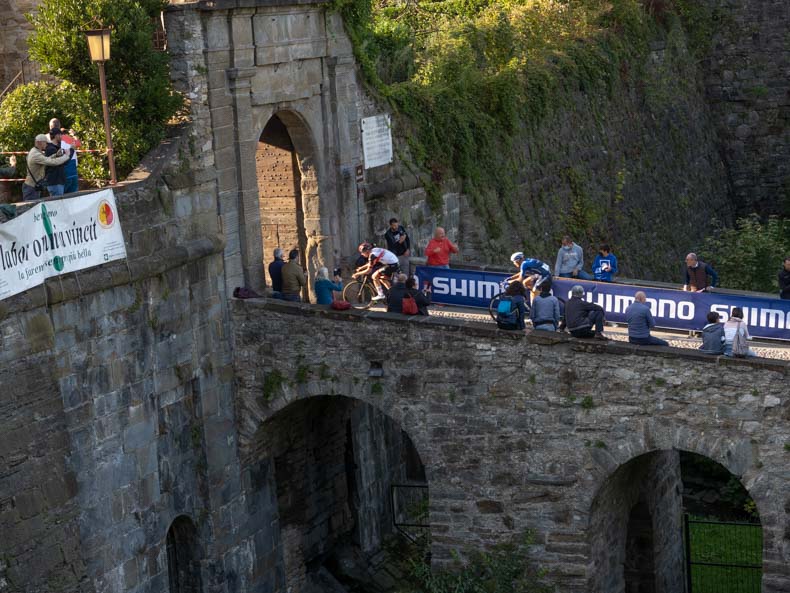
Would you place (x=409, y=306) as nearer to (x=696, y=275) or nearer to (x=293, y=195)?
(x=293, y=195)

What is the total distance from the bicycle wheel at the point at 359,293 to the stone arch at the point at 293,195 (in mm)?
699

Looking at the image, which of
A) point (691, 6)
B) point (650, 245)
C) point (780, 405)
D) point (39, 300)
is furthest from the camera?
point (691, 6)

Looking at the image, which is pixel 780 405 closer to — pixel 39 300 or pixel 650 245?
pixel 39 300

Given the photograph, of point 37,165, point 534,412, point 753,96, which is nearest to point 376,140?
point 534,412

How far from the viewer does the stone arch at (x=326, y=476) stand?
79.5 feet

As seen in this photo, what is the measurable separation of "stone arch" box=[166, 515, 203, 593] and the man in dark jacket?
238 inches

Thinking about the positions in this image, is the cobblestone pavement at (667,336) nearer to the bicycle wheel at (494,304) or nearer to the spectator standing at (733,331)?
the bicycle wheel at (494,304)

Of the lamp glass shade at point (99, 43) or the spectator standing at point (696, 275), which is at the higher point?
the lamp glass shade at point (99, 43)

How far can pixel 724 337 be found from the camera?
68.2 ft

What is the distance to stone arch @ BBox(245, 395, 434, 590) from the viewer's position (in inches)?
953

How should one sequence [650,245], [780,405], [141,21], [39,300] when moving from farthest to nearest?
[650,245] → [141,21] → [780,405] → [39,300]

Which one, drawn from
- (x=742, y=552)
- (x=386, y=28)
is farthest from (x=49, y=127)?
(x=742, y=552)

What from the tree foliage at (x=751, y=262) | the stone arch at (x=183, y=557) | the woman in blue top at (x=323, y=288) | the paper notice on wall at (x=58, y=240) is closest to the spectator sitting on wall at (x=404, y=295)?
the woman in blue top at (x=323, y=288)

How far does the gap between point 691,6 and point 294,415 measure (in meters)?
22.3
